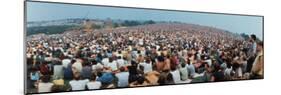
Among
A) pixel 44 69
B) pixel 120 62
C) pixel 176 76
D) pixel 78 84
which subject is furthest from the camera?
pixel 176 76

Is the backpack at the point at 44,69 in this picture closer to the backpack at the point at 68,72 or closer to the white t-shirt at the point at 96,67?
the backpack at the point at 68,72

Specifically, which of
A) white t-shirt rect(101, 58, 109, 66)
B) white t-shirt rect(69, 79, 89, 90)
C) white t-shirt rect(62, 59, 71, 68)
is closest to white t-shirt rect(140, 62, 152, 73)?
white t-shirt rect(101, 58, 109, 66)

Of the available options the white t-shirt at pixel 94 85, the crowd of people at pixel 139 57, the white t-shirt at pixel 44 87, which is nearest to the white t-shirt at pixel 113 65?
the crowd of people at pixel 139 57

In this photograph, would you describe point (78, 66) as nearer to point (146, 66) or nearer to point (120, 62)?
point (120, 62)

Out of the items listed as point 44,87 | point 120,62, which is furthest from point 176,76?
point 44,87

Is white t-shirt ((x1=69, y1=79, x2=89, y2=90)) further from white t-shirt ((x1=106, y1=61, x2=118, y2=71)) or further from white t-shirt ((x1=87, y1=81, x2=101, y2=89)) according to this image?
white t-shirt ((x1=106, y1=61, x2=118, y2=71))

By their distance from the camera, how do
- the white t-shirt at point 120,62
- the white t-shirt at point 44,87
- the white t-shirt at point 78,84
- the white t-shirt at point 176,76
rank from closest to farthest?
the white t-shirt at point 44,87 < the white t-shirt at point 78,84 < the white t-shirt at point 120,62 < the white t-shirt at point 176,76

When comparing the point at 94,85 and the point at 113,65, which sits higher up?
the point at 113,65
